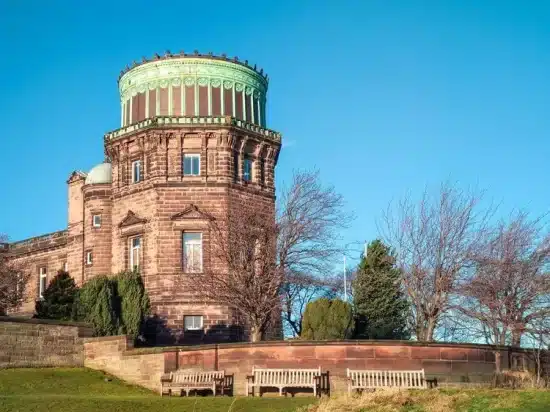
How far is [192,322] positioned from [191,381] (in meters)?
16.1

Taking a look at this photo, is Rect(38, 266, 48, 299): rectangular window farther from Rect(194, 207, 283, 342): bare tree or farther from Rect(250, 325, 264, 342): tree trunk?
Rect(250, 325, 264, 342): tree trunk

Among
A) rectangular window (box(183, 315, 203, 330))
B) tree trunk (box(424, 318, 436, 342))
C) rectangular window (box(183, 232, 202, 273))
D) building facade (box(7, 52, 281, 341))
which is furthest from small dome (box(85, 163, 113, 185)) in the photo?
tree trunk (box(424, 318, 436, 342))

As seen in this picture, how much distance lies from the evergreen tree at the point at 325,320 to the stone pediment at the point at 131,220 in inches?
561

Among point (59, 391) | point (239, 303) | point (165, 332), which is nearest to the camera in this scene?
point (59, 391)

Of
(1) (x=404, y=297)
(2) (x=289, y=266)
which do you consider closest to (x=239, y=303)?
(2) (x=289, y=266)

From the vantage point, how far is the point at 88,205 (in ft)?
177

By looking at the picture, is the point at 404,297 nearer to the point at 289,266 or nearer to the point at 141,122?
the point at 289,266

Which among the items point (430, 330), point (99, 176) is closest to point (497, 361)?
point (430, 330)

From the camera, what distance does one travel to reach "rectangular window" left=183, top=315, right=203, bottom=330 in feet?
160

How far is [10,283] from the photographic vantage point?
54.7 metres

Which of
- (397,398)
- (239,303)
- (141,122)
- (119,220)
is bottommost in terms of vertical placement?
(397,398)

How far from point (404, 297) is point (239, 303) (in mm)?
7618

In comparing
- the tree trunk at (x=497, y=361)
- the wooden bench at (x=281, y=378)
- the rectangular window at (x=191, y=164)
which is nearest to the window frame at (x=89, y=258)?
the rectangular window at (x=191, y=164)

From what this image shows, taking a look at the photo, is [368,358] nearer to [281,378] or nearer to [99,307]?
[281,378]
